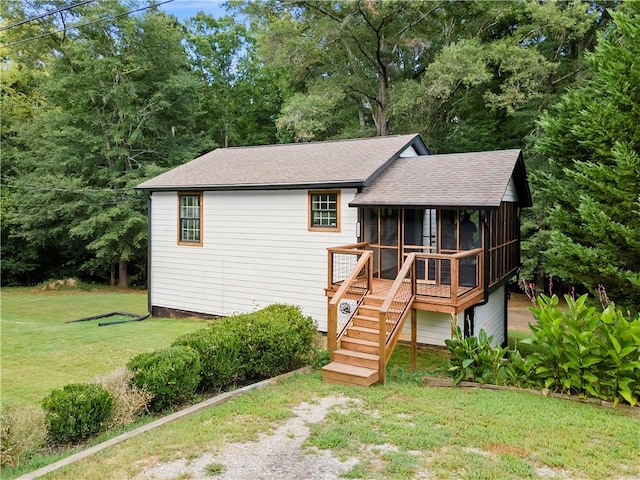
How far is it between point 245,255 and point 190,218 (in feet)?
7.23

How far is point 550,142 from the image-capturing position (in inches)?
430

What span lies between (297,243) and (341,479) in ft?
24.9

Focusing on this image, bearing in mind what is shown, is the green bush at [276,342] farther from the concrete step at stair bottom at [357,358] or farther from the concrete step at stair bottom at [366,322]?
the concrete step at stair bottom at [366,322]

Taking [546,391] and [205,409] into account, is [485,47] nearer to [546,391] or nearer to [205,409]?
[546,391]

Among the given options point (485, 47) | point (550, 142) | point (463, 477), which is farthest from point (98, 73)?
point (463, 477)

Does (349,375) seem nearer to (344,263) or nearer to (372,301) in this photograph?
Answer: (372,301)

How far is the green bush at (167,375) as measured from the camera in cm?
532

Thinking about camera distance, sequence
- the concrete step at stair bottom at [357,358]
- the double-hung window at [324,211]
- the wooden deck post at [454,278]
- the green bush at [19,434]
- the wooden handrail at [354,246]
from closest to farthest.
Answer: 1. the green bush at [19,434]
2. the concrete step at stair bottom at [357,358]
3. the wooden deck post at [454,278]
4. the wooden handrail at [354,246]
5. the double-hung window at [324,211]

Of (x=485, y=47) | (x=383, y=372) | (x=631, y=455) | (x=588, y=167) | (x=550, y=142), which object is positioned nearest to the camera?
(x=631, y=455)

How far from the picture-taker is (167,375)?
5.39 m

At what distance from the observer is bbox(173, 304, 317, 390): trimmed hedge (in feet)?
20.1

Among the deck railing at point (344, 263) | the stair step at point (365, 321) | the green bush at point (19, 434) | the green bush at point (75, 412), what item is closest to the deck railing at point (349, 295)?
the stair step at point (365, 321)

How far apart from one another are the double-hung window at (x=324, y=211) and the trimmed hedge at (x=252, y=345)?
3.35 metres

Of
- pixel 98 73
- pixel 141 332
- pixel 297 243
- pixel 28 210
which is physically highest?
pixel 98 73
